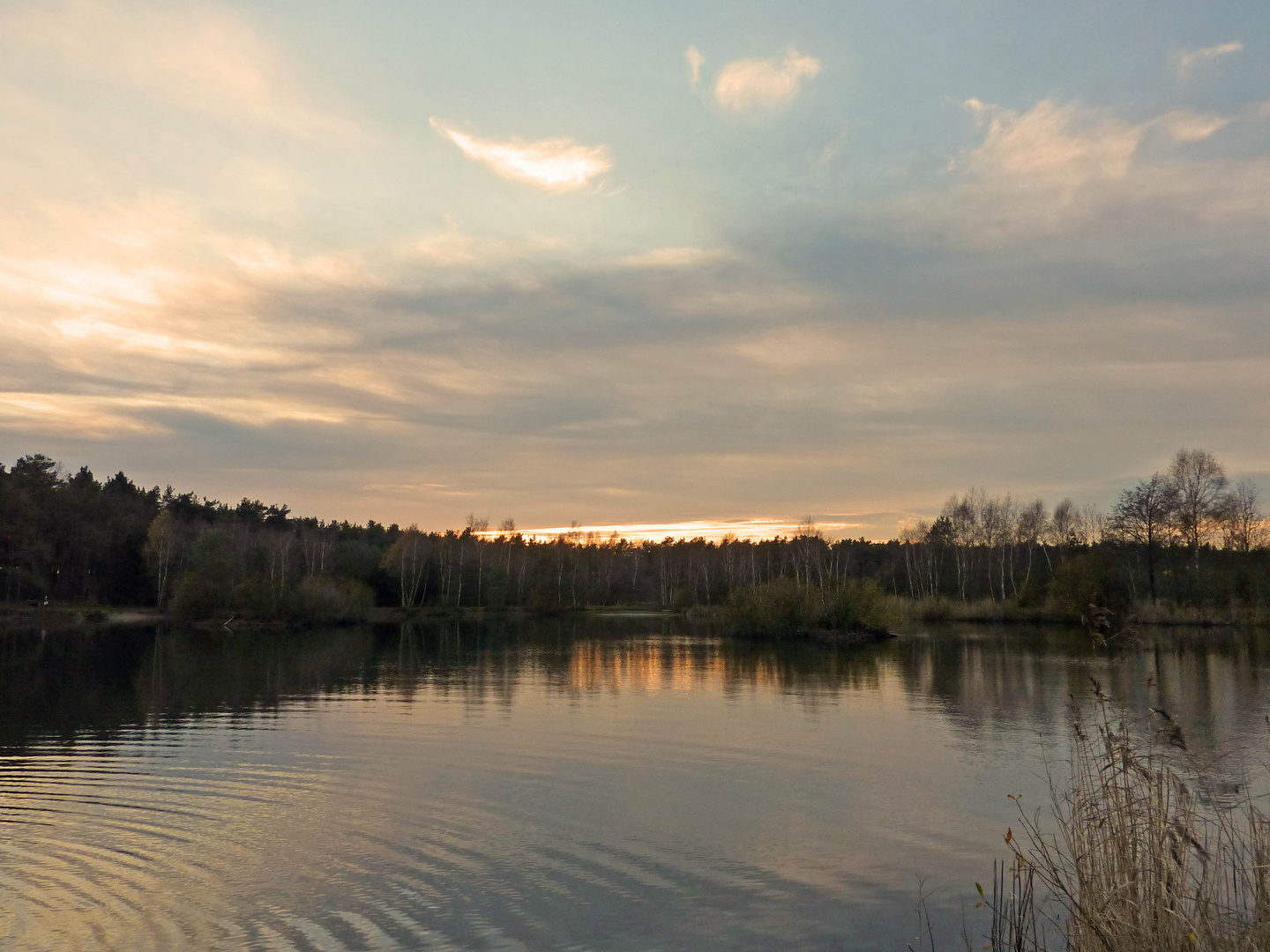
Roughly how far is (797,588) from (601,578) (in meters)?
70.5

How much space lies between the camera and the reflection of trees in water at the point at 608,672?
25125 millimetres

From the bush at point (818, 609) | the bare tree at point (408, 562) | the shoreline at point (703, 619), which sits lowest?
the shoreline at point (703, 619)

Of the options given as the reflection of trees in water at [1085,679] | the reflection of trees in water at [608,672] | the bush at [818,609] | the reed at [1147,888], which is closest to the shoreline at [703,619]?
the bush at [818,609]

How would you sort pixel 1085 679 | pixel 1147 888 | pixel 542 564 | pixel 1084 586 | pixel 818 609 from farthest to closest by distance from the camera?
pixel 542 564 < pixel 1084 586 < pixel 818 609 < pixel 1085 679 < pixel 1147 888

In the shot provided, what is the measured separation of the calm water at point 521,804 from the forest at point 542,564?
33799 millimetres

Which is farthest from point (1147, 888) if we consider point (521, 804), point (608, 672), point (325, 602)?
point (325, 602)

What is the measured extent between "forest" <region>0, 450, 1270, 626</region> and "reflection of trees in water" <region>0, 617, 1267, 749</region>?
37.1 feet

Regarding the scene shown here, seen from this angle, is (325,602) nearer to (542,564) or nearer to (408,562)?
(408,562)

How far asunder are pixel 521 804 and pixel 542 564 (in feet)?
340

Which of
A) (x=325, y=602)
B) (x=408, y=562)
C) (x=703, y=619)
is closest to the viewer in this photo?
(x=325, y=602)

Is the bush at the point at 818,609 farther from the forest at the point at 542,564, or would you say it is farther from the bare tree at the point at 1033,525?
the bare tree at the point at 1033,525

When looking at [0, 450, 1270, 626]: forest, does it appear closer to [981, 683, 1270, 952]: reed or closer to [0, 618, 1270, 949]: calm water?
[0, 618, 1270, 949]: calm water

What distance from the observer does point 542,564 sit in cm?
11775

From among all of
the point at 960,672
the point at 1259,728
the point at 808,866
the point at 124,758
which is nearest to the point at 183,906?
the point at 808,866
